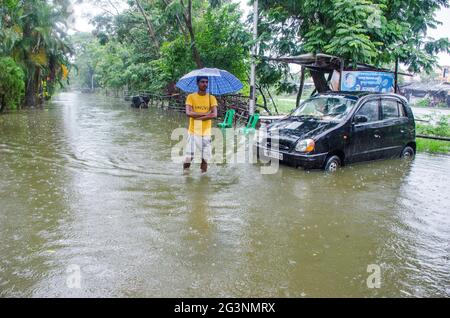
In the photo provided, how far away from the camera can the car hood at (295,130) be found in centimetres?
774

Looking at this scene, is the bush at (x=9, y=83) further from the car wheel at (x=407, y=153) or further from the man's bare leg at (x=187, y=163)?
the car wheel at (x=407, y=153)

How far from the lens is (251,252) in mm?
4141

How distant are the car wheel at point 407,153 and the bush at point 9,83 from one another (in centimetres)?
1665

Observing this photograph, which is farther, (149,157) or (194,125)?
(149,157)

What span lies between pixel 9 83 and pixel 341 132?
55.1 feet

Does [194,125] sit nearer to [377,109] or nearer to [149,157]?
[149,157]

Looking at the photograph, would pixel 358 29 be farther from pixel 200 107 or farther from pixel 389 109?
pixel 200 107

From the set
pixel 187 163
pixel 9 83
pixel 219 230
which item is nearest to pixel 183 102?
pixel 9 83

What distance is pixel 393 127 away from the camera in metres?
8.72

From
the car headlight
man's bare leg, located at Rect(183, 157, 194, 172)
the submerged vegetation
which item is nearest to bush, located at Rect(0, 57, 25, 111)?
man's bare leg, located at Rect(183, 157, 194, 172)

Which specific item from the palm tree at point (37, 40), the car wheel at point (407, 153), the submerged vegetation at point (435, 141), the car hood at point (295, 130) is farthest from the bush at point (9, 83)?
the submerged vegetation at point (435, 141)

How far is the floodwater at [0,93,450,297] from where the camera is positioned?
350cm
